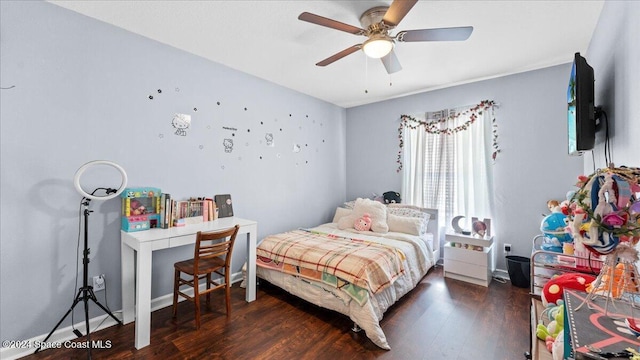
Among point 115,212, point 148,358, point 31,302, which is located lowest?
point 148,358

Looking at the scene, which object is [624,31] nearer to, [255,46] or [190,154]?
[255,46]

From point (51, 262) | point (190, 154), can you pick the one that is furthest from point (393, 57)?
point (51, 262)

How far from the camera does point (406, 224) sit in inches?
138

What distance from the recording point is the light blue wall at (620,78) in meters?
1.27

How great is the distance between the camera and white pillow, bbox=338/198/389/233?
358 cm

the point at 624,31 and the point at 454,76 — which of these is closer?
the point at 624,31

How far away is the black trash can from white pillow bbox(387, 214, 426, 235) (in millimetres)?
1019

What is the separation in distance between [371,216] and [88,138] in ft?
10.3

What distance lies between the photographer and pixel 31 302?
2004 millimetres

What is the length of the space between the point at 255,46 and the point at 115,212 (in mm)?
2028

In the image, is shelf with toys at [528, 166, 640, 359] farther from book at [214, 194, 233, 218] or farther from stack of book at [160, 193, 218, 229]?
book at [214, 194, 233, 218]

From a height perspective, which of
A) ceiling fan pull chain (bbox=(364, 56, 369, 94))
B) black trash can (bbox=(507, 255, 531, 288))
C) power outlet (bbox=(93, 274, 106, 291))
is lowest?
Answer: black trash can (bbox=(507, 255, 531, 288))

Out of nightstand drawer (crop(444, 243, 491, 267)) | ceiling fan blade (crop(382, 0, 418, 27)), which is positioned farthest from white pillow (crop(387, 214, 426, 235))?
ceiling fan blade (crop(382, 0, 418, 27))

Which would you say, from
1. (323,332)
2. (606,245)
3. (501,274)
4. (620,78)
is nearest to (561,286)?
(606,245)
